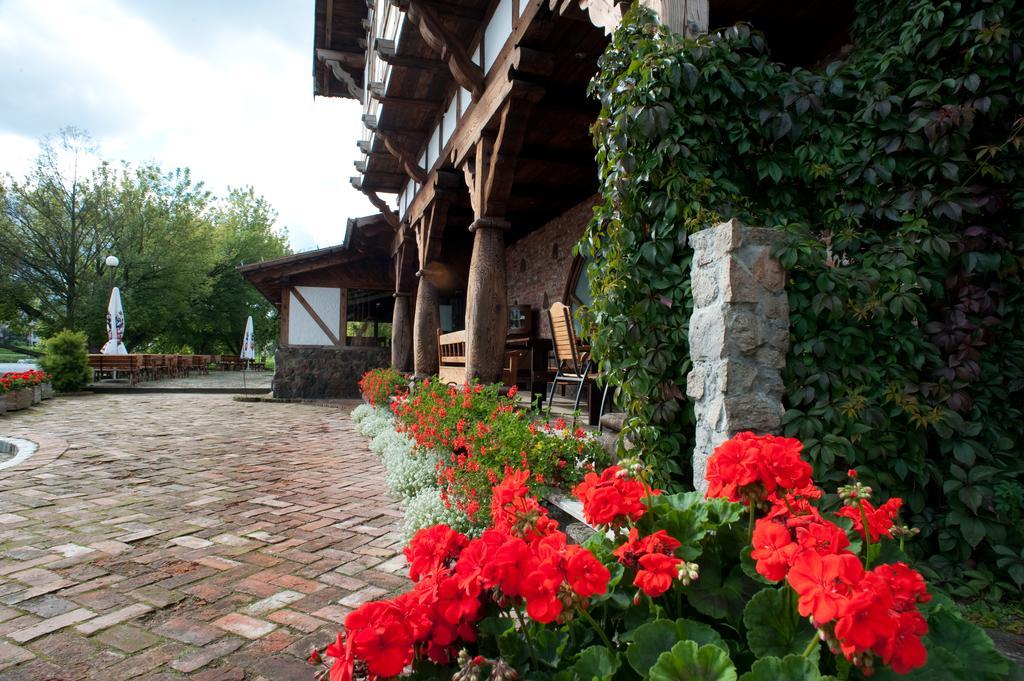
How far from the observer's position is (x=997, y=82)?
105 inches

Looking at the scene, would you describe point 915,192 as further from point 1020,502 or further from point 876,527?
point 876,527

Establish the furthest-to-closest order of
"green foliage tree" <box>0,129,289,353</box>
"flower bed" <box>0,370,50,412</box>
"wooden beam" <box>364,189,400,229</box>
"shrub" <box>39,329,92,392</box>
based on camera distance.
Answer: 1. "green foliage tree" <box>0,129,289,353</box>
2. "shrub" <box>39,329,92,392</box>
3. "wooden beam" <box>364,189,400,229</box>
4. "flower bed" <box>0,370,50,412</box>

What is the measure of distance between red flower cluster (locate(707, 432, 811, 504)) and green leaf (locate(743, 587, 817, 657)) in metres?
0.23

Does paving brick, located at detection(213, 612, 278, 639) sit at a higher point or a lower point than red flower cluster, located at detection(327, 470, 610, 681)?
lower

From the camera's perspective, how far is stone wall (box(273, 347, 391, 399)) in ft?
44.0

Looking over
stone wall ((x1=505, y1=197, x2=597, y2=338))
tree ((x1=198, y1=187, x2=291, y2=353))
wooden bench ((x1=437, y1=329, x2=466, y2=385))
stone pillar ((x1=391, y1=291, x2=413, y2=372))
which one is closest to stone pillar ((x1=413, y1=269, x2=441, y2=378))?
wooden bench ((x1=437, y1=329, x2=466, y2=385))

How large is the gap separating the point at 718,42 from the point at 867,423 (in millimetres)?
1884

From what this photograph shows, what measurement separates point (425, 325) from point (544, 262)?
291cm

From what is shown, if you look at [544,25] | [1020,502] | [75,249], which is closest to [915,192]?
[1020,502]

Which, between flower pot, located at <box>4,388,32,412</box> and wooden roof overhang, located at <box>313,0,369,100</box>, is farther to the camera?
wooden roof overhang, located at <box>313,0,369,100</box>

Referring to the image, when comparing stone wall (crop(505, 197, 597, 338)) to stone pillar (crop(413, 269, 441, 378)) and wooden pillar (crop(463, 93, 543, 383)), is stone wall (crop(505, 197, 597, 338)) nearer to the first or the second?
stone pillar (crop(413, 269, 441, 378))

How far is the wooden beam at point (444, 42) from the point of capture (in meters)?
5.81

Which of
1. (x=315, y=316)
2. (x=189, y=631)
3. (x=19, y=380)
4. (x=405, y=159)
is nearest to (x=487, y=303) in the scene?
(x=189, y=631)

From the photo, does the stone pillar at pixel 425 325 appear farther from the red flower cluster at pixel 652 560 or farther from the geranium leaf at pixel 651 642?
the geranium leaf at pixel 651 642
